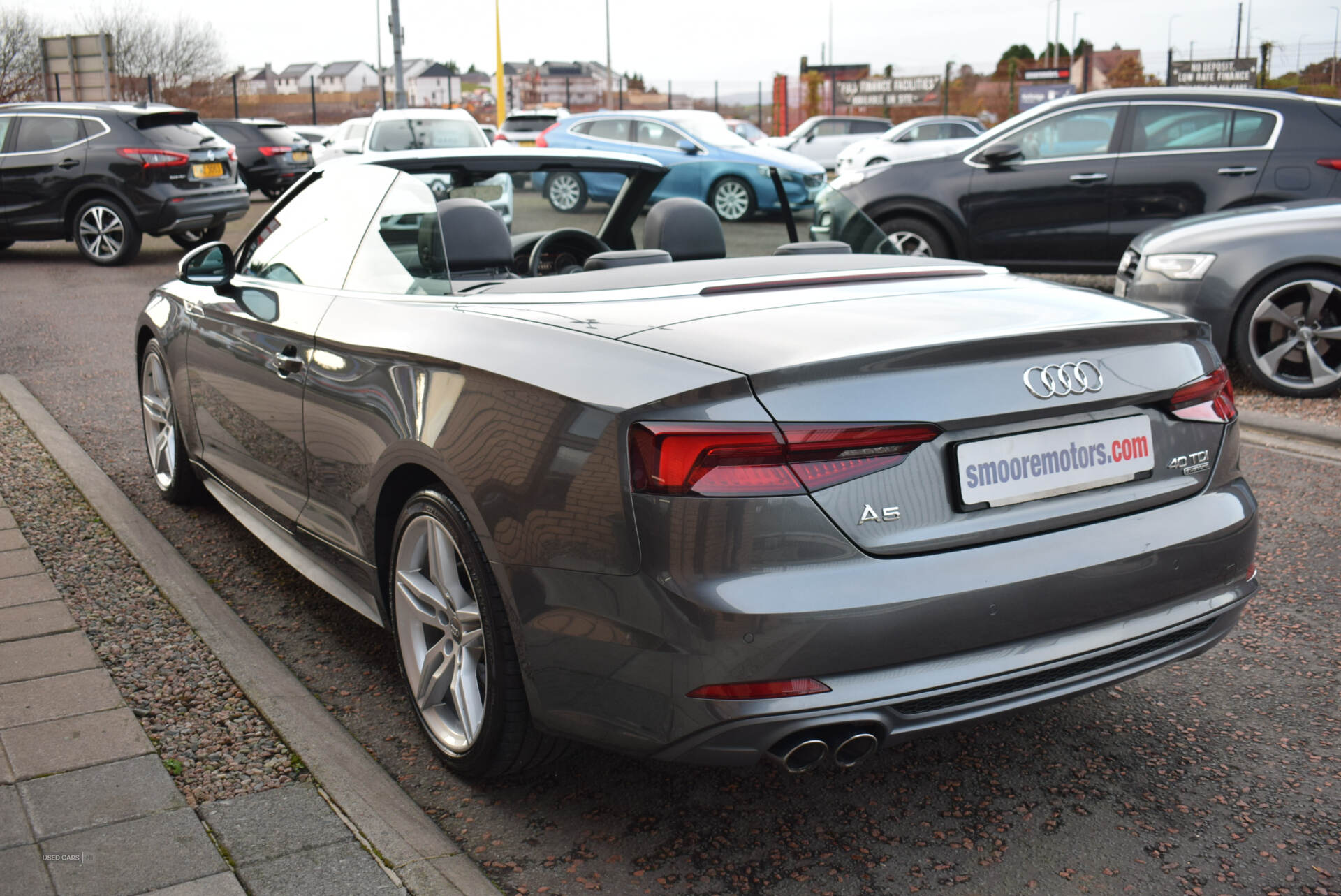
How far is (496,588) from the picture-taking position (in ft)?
8.53

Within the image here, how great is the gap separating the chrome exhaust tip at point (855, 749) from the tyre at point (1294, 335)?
560cm

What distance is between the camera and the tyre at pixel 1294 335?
22.2 feet

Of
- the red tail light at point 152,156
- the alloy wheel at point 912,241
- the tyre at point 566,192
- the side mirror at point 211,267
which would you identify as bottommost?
the alloy wheel at point 912,241

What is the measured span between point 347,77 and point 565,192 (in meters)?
140

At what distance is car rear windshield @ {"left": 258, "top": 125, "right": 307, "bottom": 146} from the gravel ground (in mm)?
19658

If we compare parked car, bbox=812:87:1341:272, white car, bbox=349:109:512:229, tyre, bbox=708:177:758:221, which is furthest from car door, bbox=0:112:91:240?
tyre, bbox=708:177:758:221

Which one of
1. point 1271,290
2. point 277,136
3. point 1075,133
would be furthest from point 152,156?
point 1271,290

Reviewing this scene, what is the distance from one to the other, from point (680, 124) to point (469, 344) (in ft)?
54.1

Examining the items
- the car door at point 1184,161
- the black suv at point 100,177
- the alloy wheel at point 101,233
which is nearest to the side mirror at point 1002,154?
the car door at point 1184,161

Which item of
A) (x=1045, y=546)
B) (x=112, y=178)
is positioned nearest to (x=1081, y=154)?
(x=1045, y=546)

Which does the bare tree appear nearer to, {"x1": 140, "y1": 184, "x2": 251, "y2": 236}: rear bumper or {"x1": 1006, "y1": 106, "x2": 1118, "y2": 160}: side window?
{"x1": 140, "y1": 184, "x2": 251, "y2": 236}: rear bumper

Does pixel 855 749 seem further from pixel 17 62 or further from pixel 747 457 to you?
pixel 17 62

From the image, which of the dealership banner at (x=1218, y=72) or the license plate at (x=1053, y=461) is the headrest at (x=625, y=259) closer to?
the license plate at (x=1053, y=461)

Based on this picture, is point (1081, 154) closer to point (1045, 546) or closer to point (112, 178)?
point (1045, 546)
